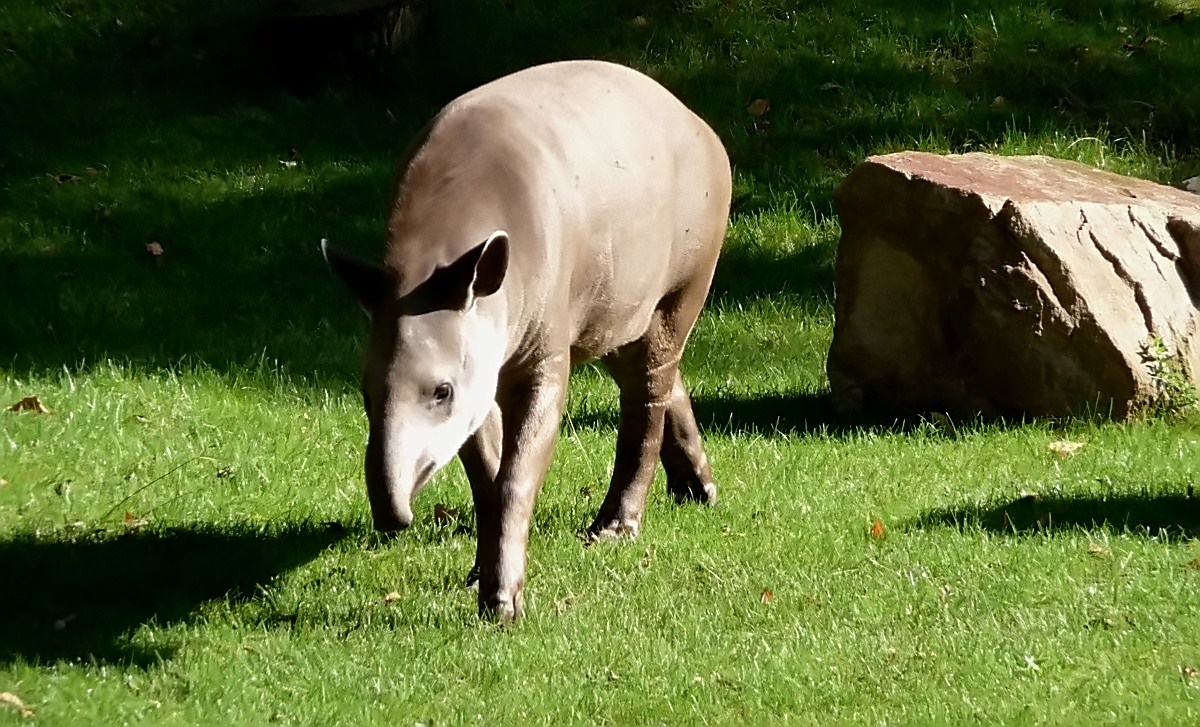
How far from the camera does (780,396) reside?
9.91 m

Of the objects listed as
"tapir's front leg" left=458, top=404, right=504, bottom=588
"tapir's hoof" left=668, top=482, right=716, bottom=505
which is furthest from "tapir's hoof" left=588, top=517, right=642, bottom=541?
"tapir's front leg" left=458, top=404, right=504, bottom=588

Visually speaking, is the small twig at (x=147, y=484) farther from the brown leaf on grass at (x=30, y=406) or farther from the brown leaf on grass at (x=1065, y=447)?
the brown leaf on grass at (x=1065, y=447)

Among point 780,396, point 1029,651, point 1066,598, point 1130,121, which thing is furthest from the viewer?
point 1130,121

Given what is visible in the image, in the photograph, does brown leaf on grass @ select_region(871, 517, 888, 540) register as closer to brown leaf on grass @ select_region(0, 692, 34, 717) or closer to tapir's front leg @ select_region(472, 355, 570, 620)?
tapir's front leg @ select_region(472, 355, 570, 620)

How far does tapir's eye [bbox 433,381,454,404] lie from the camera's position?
5.25 meters

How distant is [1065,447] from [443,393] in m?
4.15

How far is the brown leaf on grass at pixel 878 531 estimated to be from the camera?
6974mm

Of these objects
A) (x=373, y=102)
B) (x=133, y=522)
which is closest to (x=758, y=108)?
(x=373, y=102)

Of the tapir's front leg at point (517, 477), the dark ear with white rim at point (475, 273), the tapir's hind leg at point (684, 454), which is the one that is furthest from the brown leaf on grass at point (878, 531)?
the dark ear with white rim at point (475, 273)

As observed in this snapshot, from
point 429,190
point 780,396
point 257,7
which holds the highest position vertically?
point 429,190

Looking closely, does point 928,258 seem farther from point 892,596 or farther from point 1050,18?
point 1050,18

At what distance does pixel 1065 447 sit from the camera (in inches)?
326

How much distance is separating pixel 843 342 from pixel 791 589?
11.0ft

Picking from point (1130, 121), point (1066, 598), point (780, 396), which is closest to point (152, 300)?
point (780, 396)
